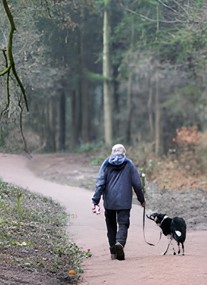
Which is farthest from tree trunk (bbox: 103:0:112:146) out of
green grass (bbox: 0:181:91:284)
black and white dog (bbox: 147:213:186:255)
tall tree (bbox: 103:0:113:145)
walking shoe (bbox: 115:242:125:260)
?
walking shoe (bbox: 115:242:125:260)

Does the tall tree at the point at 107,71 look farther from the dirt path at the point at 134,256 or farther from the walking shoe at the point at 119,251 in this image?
the walking shoe at the point at 119,251

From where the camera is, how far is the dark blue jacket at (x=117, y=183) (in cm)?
1216

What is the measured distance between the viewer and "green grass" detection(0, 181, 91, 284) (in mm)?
10969

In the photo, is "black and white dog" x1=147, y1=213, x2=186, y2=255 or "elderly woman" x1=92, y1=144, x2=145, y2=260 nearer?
"black and white dog" x1=147, y1=213, x2=186, y2=255

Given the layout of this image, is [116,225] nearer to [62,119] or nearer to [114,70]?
[114,70]

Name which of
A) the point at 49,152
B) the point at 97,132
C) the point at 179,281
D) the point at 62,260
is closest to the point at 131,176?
the point at 62,260

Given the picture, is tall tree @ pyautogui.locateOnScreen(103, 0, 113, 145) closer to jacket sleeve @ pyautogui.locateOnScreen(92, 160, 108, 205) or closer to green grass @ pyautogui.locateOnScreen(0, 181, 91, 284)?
green grass @ pyautogui.locateOnScreen(0, 181, 91, 284)

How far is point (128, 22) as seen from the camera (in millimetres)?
42281

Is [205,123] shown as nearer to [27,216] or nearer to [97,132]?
[97,132]

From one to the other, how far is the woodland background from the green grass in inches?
80.4

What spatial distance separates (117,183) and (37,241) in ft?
7.13

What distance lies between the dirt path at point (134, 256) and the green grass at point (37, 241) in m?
0.30

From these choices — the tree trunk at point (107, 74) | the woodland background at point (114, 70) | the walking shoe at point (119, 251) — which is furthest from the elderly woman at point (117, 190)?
the tree trunk at point (107, 74)

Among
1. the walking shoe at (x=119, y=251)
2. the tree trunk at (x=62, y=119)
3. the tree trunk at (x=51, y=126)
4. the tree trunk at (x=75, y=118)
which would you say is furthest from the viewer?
the tree trunk at (x=62, y=119)
